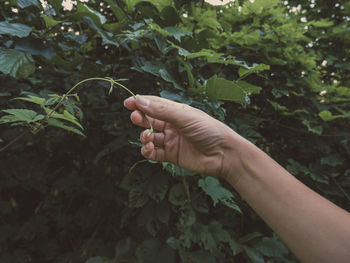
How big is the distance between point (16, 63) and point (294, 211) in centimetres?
122

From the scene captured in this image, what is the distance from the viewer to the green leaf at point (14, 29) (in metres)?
0.90

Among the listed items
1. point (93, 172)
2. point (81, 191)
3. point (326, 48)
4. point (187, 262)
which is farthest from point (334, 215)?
point (81, 191)

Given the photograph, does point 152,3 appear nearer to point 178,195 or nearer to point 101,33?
point 101,33

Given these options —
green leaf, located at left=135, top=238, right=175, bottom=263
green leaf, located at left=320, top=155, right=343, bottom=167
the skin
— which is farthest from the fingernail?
green leaf, located at left=320, top=155, right=343, bottom=167

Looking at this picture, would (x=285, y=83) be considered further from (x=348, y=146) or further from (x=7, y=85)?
(x=7, y=85)

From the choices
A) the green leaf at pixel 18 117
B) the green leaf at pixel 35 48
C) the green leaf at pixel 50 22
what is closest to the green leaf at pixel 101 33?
the green leaf at pixel 50 22

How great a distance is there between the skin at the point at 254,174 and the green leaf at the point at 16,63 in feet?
1.43

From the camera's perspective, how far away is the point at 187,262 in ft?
4.14

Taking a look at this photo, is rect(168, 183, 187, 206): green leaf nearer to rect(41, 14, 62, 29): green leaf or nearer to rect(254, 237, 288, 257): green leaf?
rect(254, 237, 288, 257): green leaf

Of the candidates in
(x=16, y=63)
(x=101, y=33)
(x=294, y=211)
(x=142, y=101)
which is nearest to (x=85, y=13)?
(x=101, y=33)

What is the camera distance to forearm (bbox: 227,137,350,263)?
0.80 meters

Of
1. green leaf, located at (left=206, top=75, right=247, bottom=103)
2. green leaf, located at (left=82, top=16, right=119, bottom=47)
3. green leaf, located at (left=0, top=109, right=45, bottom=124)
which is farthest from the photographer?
green leaf, located at (left=82, top=16, right=119, bottom=47)

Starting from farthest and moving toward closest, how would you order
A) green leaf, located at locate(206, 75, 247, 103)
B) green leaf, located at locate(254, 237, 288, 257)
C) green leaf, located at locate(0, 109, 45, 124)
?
1. green leaf, located at locate(254, 237, 288, 257)
2. green leaf, located at locate(206, 75, 247, 103)
3. green leaf, located at locate(0, 109, 45, 124)

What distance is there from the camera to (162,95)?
100 cm
